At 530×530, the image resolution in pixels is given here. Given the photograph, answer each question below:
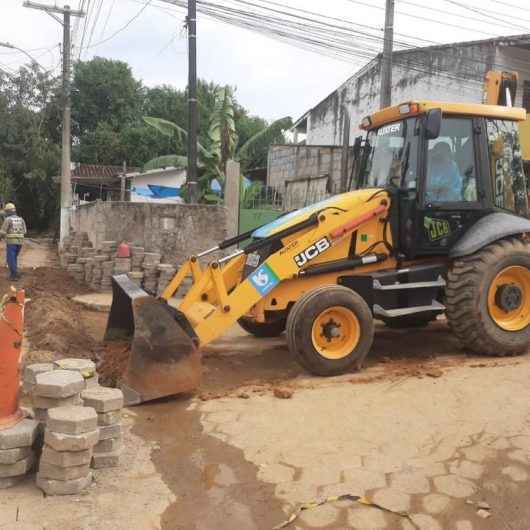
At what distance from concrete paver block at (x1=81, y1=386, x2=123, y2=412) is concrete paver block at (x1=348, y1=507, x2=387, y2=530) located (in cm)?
158

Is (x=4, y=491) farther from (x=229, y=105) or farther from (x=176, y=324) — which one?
(x=229, y=105)

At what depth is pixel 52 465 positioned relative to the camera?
344 cm

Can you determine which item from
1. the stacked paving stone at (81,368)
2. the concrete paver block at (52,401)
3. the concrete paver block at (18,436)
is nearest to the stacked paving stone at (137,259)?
the stacked paving stone at (81,368)

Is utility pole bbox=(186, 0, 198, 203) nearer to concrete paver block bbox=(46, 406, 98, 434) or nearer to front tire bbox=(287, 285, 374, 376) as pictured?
front tire bbox=(287, 285, 374, 376)

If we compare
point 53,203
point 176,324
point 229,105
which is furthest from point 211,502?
point 53,203

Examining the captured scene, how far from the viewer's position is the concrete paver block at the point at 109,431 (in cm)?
379

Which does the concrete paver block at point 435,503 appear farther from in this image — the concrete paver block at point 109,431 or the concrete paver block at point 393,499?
the concrete paver block at point 109,431

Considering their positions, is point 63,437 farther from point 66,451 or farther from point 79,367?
point 79,367

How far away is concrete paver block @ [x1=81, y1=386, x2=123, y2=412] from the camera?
12.5ft

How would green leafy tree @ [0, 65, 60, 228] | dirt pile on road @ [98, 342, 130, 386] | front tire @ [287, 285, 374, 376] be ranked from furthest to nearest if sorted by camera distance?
green leafy tree @ [0, 65, 60, 228]
front tire @ [287, 285, 374, 376]
dirt pile on road @ [98, 342, 130, 386]

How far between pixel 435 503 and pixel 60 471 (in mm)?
2155

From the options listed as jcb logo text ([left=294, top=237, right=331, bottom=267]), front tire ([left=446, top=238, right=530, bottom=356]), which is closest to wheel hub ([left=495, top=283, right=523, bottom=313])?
front tire ([left=446, top=238, right=530, bottom=356])

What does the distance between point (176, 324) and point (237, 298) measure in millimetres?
733

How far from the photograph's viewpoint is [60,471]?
3422mm
